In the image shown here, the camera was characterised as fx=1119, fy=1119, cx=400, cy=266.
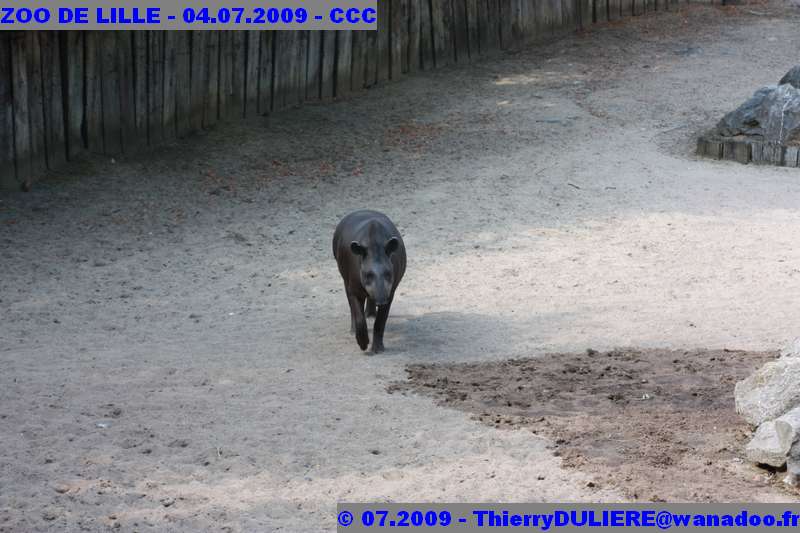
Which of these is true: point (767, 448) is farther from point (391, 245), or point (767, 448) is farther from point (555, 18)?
point (555, 18)

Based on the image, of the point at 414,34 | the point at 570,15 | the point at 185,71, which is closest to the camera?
the point at 185,71

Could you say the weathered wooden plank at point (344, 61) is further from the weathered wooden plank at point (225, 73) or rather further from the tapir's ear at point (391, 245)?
the tapir's ear at point (391, 245)

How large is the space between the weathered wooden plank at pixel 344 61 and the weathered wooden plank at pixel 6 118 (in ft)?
16.7

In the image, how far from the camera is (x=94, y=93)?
12.6 meters

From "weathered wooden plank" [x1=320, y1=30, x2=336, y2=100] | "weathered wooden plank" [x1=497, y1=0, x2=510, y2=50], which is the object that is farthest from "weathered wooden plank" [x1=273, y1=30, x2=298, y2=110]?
"weathered wooden plank" [x1=497, y1=0, x2=510, y2=50]

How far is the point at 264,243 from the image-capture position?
1127 cm

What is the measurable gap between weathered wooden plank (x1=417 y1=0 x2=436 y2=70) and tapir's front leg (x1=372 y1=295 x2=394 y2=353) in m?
9.18

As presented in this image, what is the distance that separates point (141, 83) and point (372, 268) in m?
6.02

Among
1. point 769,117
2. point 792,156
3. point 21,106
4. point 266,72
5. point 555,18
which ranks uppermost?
point 555,18

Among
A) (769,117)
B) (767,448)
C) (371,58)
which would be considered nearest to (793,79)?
(769,117)

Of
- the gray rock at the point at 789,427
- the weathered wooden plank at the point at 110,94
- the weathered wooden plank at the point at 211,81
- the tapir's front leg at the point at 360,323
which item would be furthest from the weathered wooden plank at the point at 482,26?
the gray rock at the point at 789,427

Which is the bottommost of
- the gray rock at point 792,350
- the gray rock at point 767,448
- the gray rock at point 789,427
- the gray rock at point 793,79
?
the gray rock at point 767,448

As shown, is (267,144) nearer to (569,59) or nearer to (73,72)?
(73,72)

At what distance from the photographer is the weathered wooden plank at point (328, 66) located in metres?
15.4
